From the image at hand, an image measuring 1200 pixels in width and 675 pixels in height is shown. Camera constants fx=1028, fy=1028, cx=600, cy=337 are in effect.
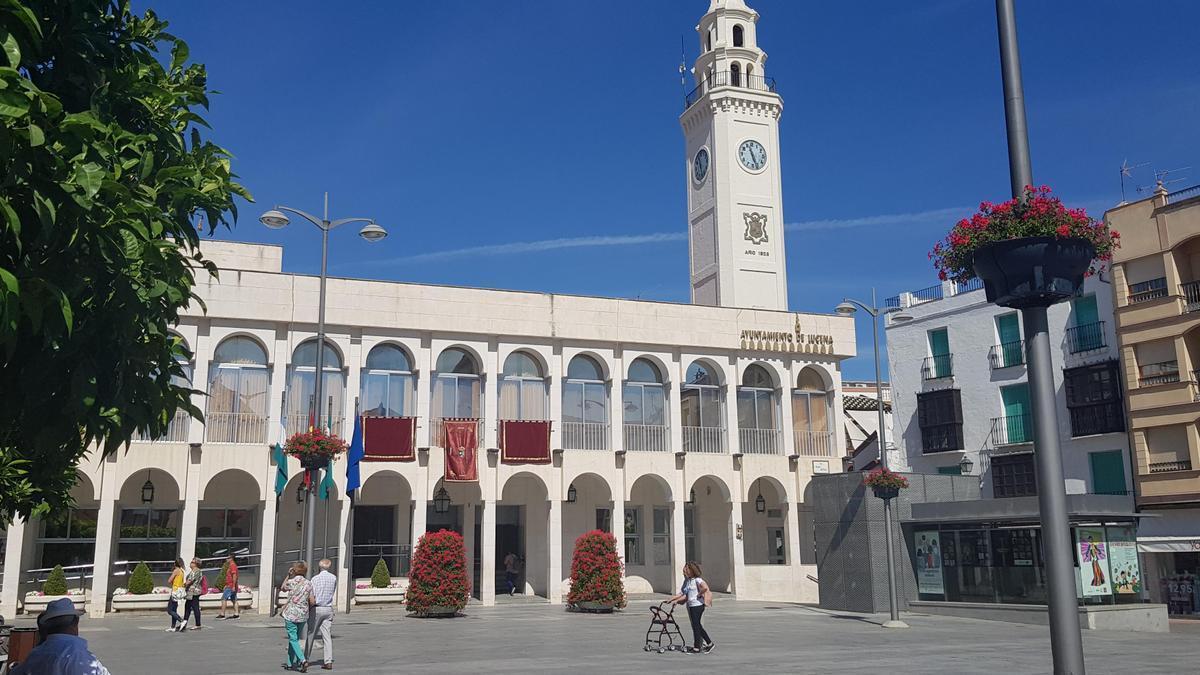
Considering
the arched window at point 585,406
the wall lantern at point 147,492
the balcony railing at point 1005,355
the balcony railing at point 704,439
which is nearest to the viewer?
the wall lantern at point 147,492

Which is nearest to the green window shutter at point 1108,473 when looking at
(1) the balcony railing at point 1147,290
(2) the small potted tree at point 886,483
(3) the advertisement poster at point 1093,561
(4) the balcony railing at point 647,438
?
(1) the balcony railing at point 1147,290

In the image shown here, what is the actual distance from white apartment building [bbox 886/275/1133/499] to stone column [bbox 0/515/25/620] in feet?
94.2

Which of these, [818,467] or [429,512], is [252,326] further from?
[818,467]

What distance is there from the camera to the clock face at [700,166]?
5469cm

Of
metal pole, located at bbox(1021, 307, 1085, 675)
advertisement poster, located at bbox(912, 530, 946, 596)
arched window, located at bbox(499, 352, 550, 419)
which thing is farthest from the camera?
arched window, located at bbox(499, 352, 550, 419)

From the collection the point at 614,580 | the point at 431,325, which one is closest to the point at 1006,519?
the point at 614,580

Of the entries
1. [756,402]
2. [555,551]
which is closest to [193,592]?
[555,551]

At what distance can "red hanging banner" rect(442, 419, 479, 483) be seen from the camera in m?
34.1

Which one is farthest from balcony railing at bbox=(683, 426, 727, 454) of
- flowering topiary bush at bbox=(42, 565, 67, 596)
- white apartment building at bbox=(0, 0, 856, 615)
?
flowering topiary bush at bbox=(42, 565, 67, 596)

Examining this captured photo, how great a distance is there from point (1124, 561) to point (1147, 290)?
12.7 m

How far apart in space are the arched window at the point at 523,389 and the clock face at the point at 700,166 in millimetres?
21427

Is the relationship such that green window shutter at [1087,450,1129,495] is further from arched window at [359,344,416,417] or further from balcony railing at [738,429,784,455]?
arched window at [359,344,416,417]

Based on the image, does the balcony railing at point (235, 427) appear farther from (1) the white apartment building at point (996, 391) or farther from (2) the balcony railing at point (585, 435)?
(1) the white apartment building at point (996, 391)

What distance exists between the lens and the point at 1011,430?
135ft
